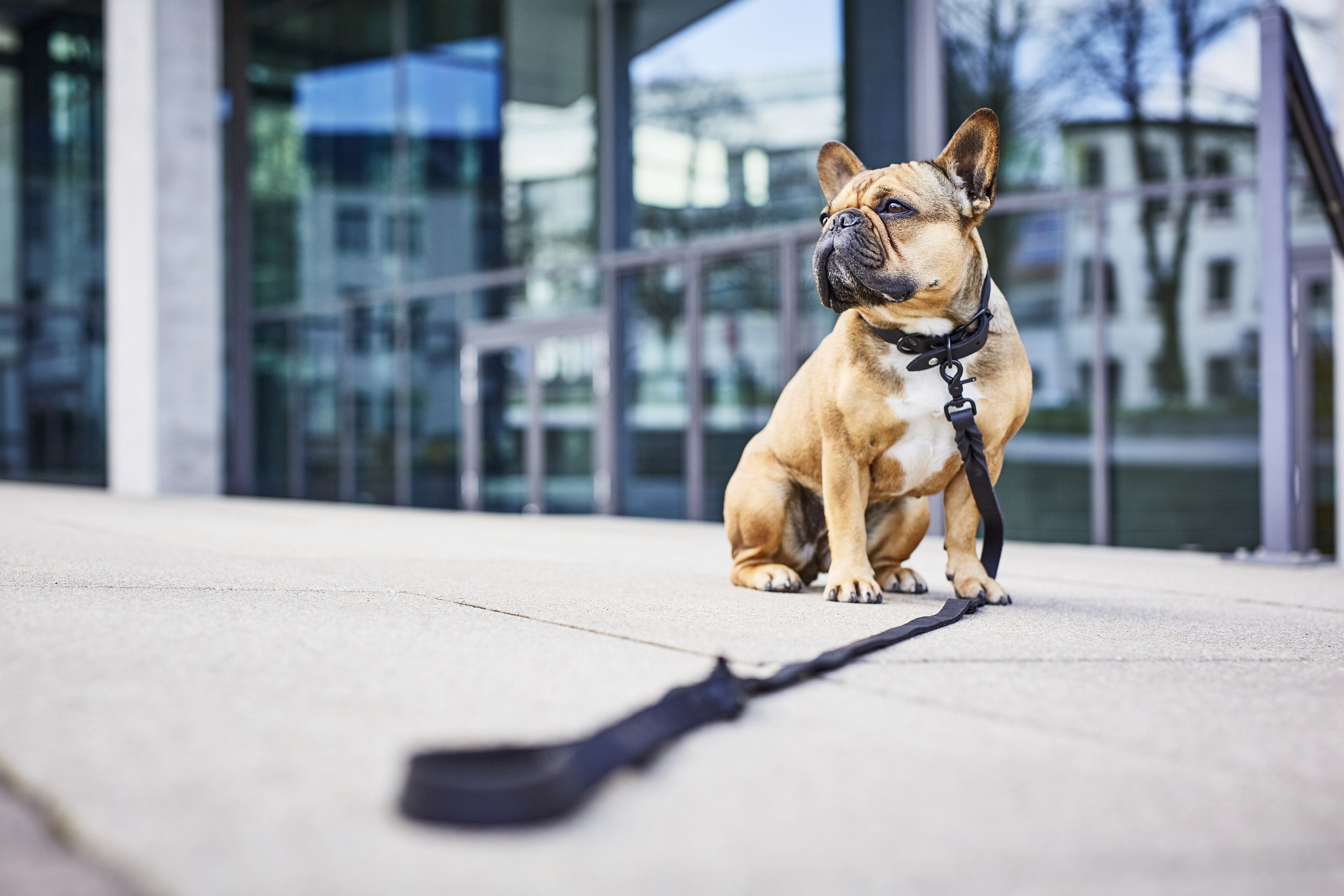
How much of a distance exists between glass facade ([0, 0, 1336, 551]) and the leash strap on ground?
23.2ft

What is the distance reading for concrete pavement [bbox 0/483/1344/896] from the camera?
139 cm

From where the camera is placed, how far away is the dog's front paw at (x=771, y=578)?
166 inches

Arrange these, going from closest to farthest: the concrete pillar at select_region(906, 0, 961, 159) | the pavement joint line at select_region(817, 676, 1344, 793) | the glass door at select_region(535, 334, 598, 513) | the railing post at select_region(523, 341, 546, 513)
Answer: the pavement joint line at select_region(817, 676, 1344, 793)
the concrete pillar at select_region(906, 0, 961, 159)
the glass door at select_region(535, 334, 598, 513)
the railing post at select_region(523, 341, 546, 513)

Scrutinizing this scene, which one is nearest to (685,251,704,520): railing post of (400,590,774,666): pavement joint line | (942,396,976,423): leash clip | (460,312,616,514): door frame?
(460,312,616,514): door frame

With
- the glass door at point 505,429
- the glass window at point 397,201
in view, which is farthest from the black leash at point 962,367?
the glass door at point 505,429

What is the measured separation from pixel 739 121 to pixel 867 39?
1.93 m

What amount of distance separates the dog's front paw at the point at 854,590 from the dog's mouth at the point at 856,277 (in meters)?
0.92

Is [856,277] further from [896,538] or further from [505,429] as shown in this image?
[505,429]

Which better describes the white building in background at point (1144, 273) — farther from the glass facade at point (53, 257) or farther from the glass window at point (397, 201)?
the glass facade at point (53, 257)

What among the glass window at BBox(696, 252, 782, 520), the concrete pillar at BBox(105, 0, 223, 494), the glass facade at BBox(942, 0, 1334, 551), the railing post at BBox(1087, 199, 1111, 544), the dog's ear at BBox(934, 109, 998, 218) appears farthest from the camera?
the concrete pillar at BBox(105, 0, 223, 494)

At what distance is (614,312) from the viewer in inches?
507

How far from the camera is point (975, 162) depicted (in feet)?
12.4

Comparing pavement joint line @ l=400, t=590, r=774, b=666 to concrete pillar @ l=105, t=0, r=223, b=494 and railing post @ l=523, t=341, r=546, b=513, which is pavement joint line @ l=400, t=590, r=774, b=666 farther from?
concrete pillar @ l=105, t=0, r=223, b=494

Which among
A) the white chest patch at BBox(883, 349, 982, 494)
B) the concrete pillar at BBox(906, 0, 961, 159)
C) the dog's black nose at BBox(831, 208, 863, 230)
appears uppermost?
the concrete pillar at BBox(906, 0, 961, 159)
